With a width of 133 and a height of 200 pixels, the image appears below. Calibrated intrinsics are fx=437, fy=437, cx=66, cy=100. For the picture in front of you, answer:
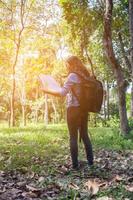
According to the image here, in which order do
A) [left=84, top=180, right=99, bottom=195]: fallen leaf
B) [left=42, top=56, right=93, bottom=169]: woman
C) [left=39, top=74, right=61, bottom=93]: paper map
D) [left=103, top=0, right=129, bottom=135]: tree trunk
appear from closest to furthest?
1. [left=84, top=180, right=99, bottom=195]: fallen leaf
2. [left=39, top=74, right=61, bottom=93]: paper map
3. [left=42, top=56, right=93, bottom=169]: woman
4. [left=103, top=0, right=129, bottom=135]: tree trunk

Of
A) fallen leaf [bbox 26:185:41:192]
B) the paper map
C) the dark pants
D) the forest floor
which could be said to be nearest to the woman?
the dark pants

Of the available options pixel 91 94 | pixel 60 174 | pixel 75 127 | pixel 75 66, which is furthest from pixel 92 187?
pixel 75 66

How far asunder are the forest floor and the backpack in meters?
1.25

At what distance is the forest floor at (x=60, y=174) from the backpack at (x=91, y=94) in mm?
1251

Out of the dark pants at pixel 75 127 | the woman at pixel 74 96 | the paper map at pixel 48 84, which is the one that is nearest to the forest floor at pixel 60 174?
the dark pants at pixel 75 127

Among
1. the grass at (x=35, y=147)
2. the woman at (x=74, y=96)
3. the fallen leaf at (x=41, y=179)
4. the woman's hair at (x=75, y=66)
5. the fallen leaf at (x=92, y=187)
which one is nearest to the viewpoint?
the fallen leaf at (x=92, y=187)

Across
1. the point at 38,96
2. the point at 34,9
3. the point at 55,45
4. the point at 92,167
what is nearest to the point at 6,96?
the point at 38,96

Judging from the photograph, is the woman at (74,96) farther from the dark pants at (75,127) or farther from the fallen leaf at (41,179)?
the fallen leaf at (41,179)

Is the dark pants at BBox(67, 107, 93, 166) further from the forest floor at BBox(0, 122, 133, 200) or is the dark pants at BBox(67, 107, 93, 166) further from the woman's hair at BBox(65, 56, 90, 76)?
the woman's hair at BBox(65, 56, 90, 76)

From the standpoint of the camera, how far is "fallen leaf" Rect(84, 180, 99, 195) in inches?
254

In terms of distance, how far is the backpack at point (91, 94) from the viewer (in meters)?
8.41

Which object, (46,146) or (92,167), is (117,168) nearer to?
(92,167)

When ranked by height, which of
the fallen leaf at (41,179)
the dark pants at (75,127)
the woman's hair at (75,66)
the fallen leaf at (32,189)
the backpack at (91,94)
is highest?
the woman's hair at (75,66)

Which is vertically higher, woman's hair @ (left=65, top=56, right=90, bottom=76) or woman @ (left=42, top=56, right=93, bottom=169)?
woman's hair @ (left=65, top=56, right=90, bottom=76)
